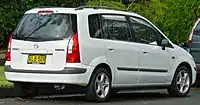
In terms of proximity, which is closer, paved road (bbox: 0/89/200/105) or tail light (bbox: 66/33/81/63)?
tail light (bbox: 66/33/81/63)

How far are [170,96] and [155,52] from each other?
1468 mm

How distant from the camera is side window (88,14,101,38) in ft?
32.0

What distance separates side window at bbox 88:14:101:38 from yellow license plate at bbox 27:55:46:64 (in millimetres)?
1013

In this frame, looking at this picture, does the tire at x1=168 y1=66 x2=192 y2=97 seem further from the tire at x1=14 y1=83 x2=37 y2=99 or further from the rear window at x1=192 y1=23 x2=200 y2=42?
the tire at x1=14 y1=83 x2=37 y2=99

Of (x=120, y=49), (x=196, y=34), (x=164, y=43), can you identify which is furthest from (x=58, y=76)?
(x=196, y=34)

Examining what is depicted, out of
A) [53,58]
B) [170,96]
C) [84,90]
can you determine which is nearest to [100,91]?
[84,90]

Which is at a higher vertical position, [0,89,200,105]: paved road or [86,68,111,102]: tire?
[86,68,111,102]: tire

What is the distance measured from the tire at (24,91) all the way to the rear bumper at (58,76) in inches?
15.8

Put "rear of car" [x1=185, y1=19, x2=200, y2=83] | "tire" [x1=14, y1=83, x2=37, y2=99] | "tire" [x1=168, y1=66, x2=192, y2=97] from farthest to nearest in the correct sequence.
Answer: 1. "rear of car" [x1=185, y1=19, x2=200, y2=83]
2. "tire" [x1=168, y1=66, x2=192, y2=97]
3. "tire" [x1=14, y1=83, x2=37, y2=99]

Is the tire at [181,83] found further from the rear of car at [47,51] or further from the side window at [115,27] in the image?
the rear of car at [47,51]

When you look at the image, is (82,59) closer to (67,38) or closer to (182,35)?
(67,38)

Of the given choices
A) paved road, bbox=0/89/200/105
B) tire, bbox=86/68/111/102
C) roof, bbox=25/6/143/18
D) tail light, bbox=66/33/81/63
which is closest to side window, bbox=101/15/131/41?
roof, bbox=25/6/143/18

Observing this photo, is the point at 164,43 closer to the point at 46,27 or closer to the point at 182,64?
the point at 182,64

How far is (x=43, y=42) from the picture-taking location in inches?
372
